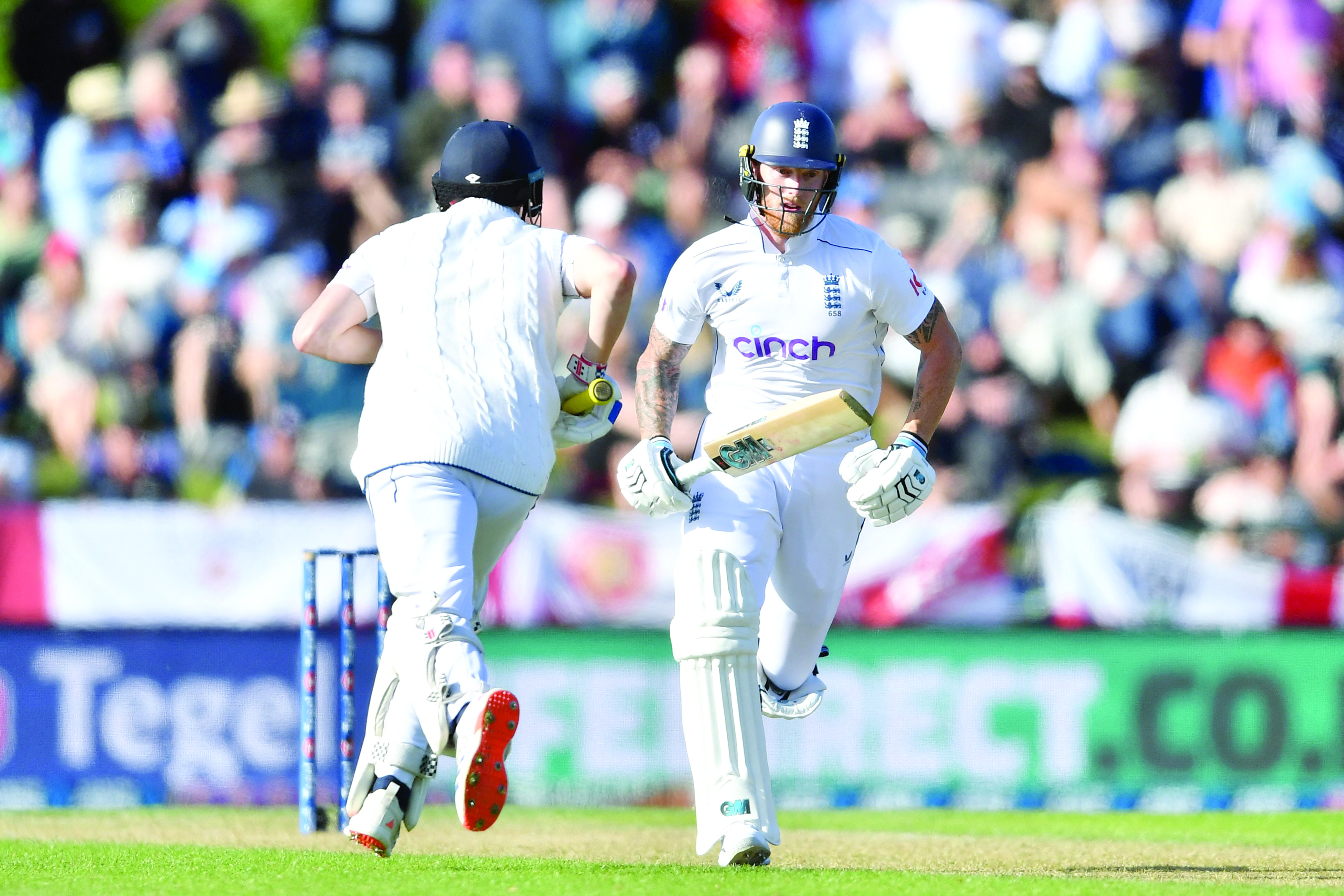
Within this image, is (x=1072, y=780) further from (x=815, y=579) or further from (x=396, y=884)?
(x=396, y=884)

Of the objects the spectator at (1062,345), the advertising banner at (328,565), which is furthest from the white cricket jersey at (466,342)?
the spectator at (1062,345)

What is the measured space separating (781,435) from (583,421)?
0.65 metres

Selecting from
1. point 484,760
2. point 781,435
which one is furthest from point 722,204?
point 484,760

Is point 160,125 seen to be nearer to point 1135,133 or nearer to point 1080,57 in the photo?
point 1080,57

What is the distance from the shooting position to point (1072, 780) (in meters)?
9.85

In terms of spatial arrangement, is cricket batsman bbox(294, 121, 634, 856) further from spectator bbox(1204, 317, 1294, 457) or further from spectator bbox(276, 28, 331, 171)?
spectator bbox(276, 28, 331, 171)

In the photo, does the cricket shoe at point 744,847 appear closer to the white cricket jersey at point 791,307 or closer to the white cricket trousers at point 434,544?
the white cricket trousers at point 434,544

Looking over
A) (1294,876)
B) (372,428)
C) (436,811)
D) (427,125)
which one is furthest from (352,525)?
(1294,876)

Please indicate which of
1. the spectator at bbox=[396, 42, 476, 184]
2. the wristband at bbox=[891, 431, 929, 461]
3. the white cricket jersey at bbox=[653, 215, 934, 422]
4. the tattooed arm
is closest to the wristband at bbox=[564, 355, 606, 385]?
the white cricket jersey at bbox=[653, 215, 934, 422]

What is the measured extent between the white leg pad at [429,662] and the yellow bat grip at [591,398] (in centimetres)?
83

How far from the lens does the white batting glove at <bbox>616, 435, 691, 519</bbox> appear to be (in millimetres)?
6215

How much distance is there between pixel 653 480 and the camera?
20.4ft

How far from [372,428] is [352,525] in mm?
4457

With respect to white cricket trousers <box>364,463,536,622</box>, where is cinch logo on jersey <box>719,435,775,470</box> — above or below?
above
